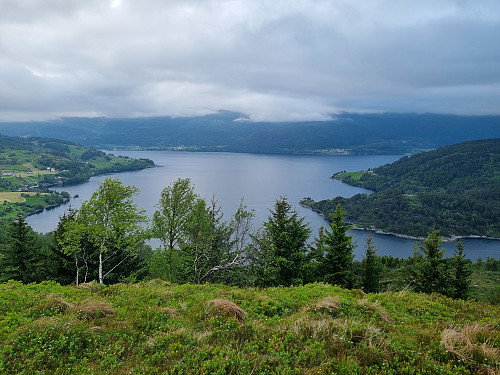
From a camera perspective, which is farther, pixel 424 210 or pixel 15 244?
pixel 424 210

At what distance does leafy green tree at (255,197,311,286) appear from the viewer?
24.2 metres

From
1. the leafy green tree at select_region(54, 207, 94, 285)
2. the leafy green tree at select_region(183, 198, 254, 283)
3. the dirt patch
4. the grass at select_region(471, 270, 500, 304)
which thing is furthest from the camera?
the leafy green tree at select_region(183, 198, 254, 283)

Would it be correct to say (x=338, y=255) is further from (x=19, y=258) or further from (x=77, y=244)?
(x=19, y=258)

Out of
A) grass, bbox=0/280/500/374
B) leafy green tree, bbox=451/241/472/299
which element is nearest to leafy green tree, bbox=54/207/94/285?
grass, bbox=0/280/500/374

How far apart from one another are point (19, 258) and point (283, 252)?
28511 millimetres

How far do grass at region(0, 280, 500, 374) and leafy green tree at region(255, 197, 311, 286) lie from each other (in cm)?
1250

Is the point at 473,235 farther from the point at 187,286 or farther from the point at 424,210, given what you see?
the point at 187,286

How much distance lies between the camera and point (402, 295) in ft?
45.6

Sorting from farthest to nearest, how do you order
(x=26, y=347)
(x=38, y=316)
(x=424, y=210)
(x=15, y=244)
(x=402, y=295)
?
(x=424, y=210) → (x=15, y=244) → (x=402, y=295) → (x=38, y=316) → (x=26, y=347)

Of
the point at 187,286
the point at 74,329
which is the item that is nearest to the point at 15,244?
the point at 187,286

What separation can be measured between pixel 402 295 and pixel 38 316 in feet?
51.5

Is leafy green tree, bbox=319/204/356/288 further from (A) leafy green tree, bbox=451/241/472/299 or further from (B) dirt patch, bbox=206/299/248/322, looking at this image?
(B) dirt patch, bbox=206/299/248/322

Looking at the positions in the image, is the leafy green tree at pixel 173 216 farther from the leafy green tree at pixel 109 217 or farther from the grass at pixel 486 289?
the grass at pixel 486 289

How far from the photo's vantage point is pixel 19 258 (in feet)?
99.2
